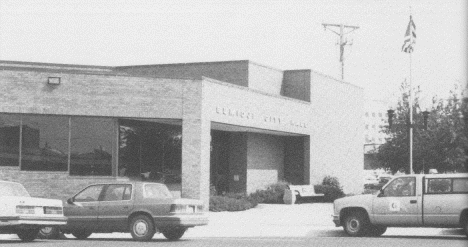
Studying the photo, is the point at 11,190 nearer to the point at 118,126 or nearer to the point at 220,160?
the point at 118,126

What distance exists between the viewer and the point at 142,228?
20.0 m

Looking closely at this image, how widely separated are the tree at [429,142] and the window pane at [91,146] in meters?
17.8

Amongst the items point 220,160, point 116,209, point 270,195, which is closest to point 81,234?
point 116,209

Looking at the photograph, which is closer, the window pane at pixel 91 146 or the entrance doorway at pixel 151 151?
the window pane at pixel 91 146

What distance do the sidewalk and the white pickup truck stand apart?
963mm

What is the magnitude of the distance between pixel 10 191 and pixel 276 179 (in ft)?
76.0

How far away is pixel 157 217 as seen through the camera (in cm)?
1983

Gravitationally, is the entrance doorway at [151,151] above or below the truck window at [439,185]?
above

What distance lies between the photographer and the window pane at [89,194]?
68.7ft

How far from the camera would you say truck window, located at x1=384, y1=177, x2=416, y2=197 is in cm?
2123

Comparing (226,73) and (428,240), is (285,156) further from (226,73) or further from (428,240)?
(428,240)

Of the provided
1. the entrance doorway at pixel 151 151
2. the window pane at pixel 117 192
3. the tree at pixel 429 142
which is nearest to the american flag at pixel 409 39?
the tree at pixel 429 142

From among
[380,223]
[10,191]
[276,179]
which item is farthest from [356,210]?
[276,179]

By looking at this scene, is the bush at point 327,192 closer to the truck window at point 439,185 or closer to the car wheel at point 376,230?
the car wheel at point 376,230
